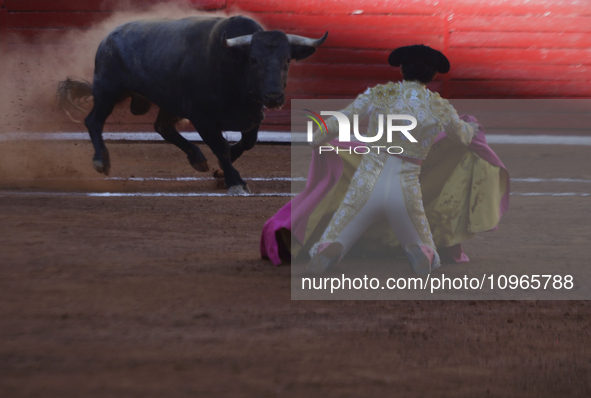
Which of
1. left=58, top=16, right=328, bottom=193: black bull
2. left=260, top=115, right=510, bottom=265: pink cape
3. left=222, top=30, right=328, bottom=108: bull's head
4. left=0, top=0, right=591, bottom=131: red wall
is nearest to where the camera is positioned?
left=260, top=115, right=510, bottom=265: pink cape

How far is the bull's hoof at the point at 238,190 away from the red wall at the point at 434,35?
272 cm

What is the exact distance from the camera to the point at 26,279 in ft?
7.74

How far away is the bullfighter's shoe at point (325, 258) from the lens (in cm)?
237

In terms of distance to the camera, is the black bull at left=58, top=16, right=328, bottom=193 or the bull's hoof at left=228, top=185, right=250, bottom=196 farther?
the bull's hoof at left=228, top=185, right=250, bottom=196

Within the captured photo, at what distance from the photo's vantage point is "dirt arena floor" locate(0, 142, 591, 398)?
1.49 m

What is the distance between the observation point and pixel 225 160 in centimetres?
479

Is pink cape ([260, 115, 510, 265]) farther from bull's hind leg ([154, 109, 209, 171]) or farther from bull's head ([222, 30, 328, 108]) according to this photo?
bull's hind leg ([154, 109, 209, 171])

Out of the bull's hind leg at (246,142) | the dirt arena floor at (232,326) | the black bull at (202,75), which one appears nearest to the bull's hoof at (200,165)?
the black bull at (202,75)

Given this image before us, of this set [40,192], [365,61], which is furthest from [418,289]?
[365,61]

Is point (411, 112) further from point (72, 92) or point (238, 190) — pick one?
point (72, 92)

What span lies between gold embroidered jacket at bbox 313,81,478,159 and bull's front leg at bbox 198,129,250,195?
2312 mm

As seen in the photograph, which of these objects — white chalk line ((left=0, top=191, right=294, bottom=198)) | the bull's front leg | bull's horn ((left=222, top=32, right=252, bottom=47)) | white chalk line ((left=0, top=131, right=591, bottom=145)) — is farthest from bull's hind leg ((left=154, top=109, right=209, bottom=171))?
white chalk line ((left=0, top=131, right=591, bottom=145))

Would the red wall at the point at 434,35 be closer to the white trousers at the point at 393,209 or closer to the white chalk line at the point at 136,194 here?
the white chalk line at the point at 136,194

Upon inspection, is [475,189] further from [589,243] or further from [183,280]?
[183,280]
